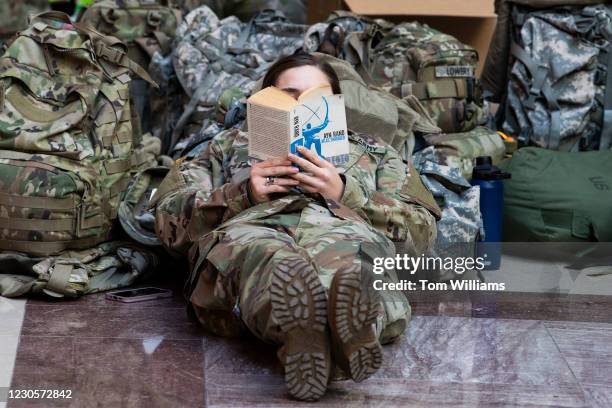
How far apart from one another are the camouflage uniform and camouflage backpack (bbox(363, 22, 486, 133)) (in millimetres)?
877

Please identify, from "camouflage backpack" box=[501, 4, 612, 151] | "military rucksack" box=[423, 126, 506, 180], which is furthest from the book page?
"camouflage backpack" box=[501, 4, 612, 151]

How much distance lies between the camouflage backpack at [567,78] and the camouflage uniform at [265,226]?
137 centimetres

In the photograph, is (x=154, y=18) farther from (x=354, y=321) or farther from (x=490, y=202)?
(x=354, y=321)

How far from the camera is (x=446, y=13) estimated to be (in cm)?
496

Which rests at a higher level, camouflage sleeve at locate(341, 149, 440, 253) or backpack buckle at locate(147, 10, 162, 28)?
backpack buckle at locate(147, 10, 162, 28)

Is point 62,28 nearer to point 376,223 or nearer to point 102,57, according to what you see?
point 102,57

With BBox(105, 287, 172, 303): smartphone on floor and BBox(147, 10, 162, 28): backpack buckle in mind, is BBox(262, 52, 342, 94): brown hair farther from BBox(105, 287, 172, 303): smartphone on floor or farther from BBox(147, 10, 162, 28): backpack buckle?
BBox(147, 10, 162, 28): backpack buckle

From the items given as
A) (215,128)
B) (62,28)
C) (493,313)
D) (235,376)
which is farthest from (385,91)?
(235,376)

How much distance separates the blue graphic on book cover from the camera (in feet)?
10.3

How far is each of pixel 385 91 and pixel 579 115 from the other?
1.13m

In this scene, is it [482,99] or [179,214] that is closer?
[179,214]

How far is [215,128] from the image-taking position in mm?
4105

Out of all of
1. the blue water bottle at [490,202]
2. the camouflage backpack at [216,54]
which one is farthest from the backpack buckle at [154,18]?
the blue water bottle at [490,202]

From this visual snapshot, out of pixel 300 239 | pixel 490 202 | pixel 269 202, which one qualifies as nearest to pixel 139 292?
pixel 269 202
